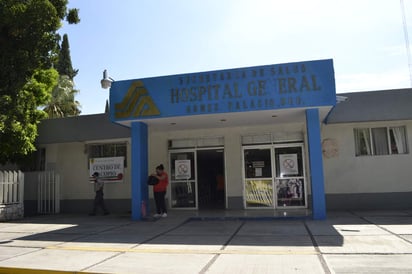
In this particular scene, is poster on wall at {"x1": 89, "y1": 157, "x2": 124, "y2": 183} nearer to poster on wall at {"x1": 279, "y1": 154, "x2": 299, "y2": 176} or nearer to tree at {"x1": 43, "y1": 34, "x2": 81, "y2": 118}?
poster on wall at {"x1": 279, "y1": 154, "x2": 299, "y2": 176}

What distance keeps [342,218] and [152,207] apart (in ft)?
24.6

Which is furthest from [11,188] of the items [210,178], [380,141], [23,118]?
[380,141]

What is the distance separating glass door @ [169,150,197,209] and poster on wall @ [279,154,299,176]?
348 cm

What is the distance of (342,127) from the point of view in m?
13.5

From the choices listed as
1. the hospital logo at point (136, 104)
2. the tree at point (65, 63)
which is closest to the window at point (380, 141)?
the hospital logo at point (136, 104)

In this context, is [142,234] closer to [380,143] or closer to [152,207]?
[152,207]

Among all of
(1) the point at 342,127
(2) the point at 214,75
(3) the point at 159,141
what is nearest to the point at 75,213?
(3) the point at 159,141

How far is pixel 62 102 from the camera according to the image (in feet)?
91.7

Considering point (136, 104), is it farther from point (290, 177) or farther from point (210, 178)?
point (210, 178)

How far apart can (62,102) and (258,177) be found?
1953 cm

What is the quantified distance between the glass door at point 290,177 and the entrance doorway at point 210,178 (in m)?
2.53

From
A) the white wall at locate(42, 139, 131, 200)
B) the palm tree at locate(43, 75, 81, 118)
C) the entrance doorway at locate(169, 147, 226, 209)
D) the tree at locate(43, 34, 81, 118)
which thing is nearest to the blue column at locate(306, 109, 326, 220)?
the entrance doorway at locate(169, 147, 226, 209)

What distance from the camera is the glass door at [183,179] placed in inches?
577

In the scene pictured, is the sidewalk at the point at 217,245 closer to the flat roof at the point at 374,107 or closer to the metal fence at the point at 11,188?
the metal fence at the point at 11,188
